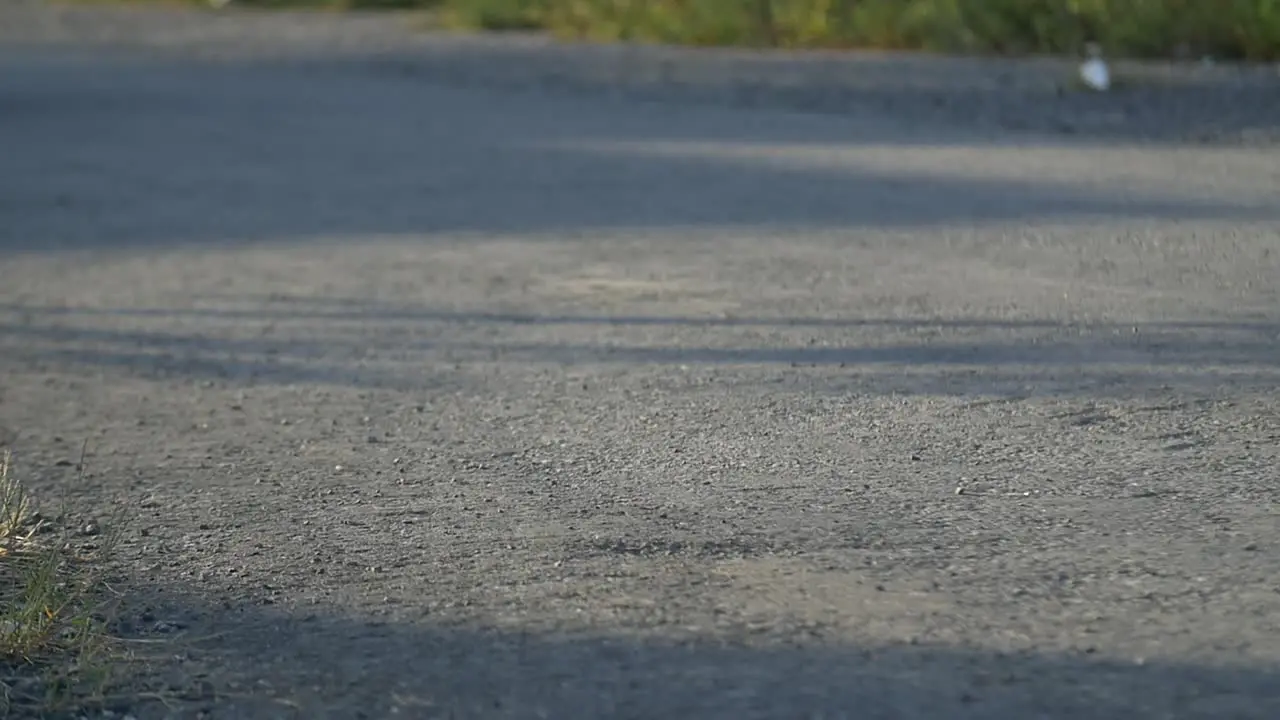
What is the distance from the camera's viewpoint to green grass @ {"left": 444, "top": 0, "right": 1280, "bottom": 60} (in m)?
21.2

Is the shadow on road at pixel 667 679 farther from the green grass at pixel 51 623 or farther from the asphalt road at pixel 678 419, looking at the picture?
the green grass at pixel 51 623

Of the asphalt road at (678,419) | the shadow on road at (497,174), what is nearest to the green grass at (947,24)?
the shadow on road at (497,174)

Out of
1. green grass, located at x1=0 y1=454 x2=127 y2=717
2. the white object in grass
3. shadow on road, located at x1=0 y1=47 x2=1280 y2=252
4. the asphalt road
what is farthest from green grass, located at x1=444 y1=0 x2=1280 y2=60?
green grass, located at x1=0 y1=454 x2=127 y2=717

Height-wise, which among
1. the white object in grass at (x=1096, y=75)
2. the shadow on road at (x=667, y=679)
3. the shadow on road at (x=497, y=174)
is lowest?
the shadow on road at (x=497, y=174)

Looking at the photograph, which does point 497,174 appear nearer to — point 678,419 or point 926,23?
point 678,419

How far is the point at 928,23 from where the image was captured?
24.0 metres

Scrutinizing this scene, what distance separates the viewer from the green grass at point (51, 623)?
16.6ft

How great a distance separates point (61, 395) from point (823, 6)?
1817 centimetres

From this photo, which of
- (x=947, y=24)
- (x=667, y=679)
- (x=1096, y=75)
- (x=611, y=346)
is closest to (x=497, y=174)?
(x=611, y=346)

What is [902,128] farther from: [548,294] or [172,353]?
[172,353]

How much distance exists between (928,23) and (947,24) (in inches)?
14.8

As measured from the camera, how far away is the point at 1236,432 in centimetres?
720

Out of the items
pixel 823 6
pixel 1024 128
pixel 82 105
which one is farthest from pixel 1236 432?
pixel 823 6

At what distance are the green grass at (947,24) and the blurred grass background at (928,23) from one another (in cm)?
1
